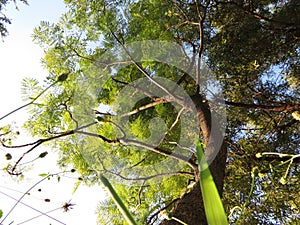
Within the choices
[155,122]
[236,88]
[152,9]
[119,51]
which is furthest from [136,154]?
[152,9]

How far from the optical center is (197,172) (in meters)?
2.37

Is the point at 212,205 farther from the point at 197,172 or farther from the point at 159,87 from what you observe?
the point at 159,87

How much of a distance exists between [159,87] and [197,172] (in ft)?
5.43

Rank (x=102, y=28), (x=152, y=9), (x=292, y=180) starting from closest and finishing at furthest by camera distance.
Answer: (x=102, y=28), (x=152, y=9), (x=292, y=180)

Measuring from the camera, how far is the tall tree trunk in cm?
168

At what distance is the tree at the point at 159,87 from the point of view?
3.61 m

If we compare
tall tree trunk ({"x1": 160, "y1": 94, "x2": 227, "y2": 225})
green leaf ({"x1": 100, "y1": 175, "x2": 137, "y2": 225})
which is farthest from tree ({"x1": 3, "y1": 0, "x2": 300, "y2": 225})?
green leaf ({"x1": 100, "y1": 175, "x2": 137, "y2": 225})

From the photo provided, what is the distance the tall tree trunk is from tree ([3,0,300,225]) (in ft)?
1.56

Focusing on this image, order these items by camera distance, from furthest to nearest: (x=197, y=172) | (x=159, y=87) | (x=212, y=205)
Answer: (x=159, y=87) < (x=197, y=172) < (x=212, y=205)

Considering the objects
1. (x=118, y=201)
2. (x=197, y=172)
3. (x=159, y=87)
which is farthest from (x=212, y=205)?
(x=159, y=87)

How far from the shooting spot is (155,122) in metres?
3.97

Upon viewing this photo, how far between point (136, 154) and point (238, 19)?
2279 mm

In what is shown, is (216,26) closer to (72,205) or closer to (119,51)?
(119,51)

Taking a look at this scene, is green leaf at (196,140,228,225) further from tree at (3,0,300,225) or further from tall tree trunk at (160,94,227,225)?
tree at (3,0,300,225)
